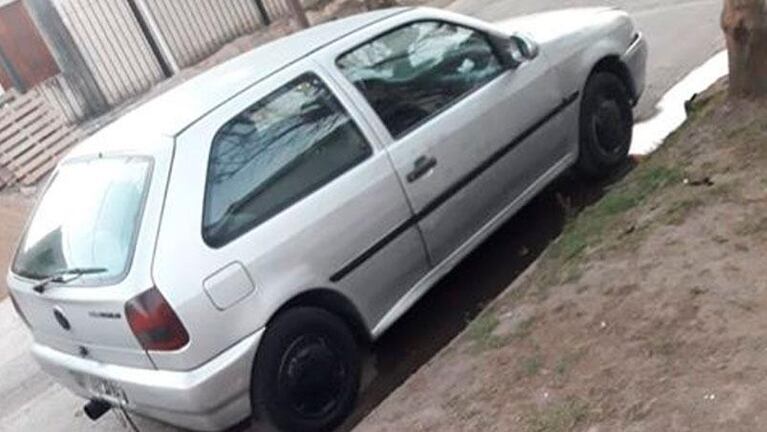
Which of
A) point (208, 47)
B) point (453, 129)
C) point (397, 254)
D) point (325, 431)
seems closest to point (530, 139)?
point (453, 129)

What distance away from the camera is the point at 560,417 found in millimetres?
3090

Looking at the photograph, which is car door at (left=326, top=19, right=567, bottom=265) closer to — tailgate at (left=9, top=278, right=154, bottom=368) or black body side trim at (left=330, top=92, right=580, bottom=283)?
black body side trim at (left=330, top=92, right=580, bottom=283)

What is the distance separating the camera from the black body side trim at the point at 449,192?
4.20 meters

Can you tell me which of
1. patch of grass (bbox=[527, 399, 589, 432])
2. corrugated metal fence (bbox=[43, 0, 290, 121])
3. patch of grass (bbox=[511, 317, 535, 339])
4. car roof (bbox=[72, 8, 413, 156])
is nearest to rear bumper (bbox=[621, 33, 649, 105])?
car roof (bbox=[72, 8, 413, 156])

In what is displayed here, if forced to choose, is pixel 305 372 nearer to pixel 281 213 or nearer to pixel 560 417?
pixel 281 213

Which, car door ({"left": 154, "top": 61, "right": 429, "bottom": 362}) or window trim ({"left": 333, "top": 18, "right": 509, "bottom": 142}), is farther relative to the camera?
window trim ({"left": 333, "top": 18, "right": 509, "bottom": 142})

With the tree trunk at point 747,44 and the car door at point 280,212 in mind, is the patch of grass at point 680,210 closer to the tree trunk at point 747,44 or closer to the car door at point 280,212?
the tree trunk at point 747,44

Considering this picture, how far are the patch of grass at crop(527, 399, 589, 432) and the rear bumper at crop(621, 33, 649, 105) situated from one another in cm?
325

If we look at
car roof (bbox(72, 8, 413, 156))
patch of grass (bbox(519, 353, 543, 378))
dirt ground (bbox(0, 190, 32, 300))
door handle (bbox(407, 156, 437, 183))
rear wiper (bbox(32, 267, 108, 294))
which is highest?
car roof (bbox(72, 8, 413, 156))

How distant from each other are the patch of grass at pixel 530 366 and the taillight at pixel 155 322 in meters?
1.41

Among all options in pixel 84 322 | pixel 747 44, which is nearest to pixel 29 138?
pixel 84 322

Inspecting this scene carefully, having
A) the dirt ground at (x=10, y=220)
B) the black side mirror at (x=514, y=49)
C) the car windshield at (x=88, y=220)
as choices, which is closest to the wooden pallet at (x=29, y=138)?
the dirt ground at (x=10, y=220)

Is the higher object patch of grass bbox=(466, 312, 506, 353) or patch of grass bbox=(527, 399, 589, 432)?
patch of grass bbox=(527, 399, 589, 432)

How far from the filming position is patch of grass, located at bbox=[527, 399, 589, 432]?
9.96 feet
